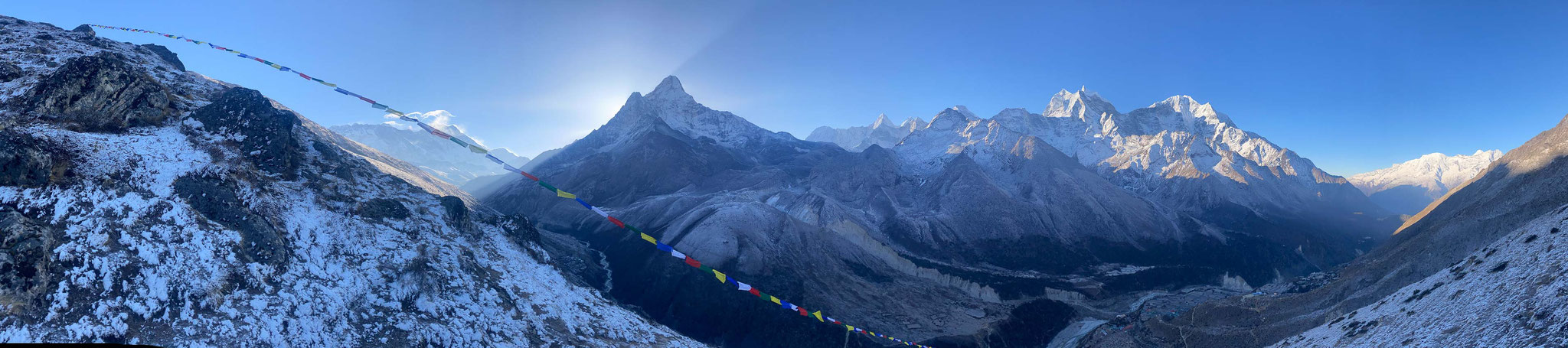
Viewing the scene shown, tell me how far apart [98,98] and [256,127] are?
7.84m

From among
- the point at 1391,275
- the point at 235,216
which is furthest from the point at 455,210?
the point at 1391,275

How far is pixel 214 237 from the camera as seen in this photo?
26.1m

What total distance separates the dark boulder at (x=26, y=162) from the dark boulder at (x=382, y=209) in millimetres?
14359

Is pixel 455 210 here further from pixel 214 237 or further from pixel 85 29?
pixel 85 29

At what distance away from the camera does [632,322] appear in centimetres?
4350

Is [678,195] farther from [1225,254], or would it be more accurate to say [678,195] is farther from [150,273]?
[1225,254]

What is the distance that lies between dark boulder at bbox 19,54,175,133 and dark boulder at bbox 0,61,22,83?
1.55 meters

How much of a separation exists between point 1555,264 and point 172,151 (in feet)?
229

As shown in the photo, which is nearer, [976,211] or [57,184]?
[57,184]

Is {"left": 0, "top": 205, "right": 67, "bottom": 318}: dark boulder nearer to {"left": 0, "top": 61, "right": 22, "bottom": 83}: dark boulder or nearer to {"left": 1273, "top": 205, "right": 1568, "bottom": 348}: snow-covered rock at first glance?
{"left": 0, "top": 61, "right": 22, "bottom": 83}: dark boulder

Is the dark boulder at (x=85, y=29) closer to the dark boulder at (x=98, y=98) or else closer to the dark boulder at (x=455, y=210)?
the dark boulder at (x=98, y=98)

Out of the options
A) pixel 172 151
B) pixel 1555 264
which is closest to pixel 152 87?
pixel 172 151

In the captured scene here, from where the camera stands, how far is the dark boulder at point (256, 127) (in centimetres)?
3472

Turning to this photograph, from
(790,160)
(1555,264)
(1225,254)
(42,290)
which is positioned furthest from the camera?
(790,160)
